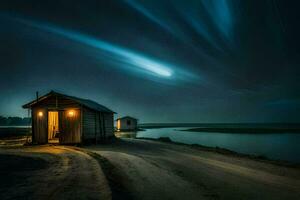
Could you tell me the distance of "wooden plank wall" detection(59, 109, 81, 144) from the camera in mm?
24297

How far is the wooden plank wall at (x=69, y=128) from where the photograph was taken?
24297 mm

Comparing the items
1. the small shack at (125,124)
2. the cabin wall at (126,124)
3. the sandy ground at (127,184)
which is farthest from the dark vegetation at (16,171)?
the cabin wall at (126,124)

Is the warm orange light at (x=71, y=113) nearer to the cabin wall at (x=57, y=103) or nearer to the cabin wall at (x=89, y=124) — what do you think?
the cabin wall at (x=57, y=103)

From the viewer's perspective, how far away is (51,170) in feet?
32.7

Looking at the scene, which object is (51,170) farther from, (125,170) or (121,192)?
(121,192)

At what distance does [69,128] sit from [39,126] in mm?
3524

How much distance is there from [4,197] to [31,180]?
193 centimetres

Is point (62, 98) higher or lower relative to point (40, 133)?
higher

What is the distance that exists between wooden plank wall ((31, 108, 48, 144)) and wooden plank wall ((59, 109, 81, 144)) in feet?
6.25

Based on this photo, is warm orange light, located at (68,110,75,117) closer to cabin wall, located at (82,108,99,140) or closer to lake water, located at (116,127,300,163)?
cabin wall, located at (82,108,99,140)

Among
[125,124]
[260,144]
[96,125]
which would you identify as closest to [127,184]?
[96,125]

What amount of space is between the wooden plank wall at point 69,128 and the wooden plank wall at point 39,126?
1.90 metres

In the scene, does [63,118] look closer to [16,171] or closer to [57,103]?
[57,103]

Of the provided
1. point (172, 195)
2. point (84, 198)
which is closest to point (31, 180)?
point (84, 198)
